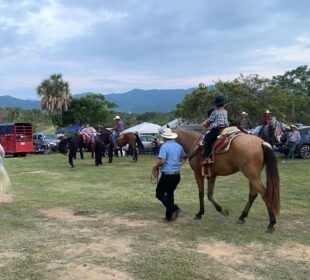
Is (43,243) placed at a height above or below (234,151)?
below

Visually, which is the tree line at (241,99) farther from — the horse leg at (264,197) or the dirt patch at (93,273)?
the dirt patch at (93,273)

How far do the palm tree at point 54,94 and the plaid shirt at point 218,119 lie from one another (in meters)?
45.3

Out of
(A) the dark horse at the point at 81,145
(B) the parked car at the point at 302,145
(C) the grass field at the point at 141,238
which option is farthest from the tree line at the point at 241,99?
(C) the grass field at the point at 141,238

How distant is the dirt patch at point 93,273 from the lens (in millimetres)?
4906

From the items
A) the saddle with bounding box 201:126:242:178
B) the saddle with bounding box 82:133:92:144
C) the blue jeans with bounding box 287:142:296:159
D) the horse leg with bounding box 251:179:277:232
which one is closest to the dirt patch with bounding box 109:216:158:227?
the saddle with bounding box 201:126:242:178

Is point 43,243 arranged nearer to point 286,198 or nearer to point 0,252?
point 0,252

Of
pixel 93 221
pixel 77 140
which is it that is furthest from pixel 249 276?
pixel 77 140

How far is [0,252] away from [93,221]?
84.9 inches

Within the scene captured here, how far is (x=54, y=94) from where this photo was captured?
5250cm

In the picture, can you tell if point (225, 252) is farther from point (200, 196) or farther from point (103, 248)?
point (200, 196)

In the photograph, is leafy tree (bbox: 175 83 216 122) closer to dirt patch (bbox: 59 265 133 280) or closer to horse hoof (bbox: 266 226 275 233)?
horse hoof (bbox: 266 226 275 233)

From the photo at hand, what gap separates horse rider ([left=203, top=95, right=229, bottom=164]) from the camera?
7.85m

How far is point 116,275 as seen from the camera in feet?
16.3

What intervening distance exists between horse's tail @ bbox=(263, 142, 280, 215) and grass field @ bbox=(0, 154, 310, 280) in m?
0.42
